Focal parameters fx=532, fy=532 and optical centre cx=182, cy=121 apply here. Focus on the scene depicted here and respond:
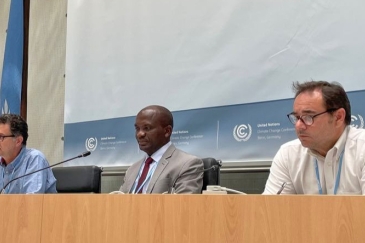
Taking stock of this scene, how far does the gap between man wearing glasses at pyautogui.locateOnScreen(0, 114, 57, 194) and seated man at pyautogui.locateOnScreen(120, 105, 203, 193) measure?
50 cm

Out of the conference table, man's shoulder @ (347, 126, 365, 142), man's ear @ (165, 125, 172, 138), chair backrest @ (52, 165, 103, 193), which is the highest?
man's ear @ (165, 125, 172, 138)

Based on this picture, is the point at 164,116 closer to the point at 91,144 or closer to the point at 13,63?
the point at 91,144

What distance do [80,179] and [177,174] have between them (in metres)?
0.74

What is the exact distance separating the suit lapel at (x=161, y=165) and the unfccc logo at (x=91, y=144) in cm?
105

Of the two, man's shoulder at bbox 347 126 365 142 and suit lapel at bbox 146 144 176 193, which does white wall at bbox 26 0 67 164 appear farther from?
man's shoulder at bbox 347 126 365 142

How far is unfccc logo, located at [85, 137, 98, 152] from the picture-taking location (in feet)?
13.0

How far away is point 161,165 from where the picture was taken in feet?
9.80

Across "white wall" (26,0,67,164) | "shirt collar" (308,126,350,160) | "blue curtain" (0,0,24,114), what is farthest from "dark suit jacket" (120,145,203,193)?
"blue curtain" (0,0,24,114)

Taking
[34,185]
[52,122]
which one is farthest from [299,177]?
[52,122]

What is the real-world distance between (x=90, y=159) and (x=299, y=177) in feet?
6.78

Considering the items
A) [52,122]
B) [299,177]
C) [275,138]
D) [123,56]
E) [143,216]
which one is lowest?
[143,216]

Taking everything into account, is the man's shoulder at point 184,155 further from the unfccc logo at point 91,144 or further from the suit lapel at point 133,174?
the unfccc logo at point 91,144

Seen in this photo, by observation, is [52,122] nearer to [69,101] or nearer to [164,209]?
[69,101]

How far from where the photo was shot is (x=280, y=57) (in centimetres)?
295
